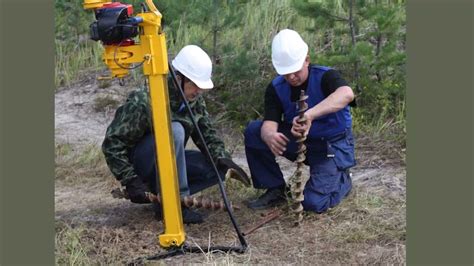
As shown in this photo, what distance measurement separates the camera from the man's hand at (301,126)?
4.61 metres

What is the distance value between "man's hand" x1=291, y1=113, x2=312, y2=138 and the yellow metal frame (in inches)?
32.8

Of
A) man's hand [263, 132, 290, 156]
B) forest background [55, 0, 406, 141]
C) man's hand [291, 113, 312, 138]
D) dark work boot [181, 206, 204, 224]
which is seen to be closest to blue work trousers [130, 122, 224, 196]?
dark work boot [181, 206, 204, 224]

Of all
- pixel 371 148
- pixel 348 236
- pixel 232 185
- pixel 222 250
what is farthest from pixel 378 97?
pixel 222 250

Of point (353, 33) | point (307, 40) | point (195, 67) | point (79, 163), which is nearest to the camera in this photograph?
point (195, 67)

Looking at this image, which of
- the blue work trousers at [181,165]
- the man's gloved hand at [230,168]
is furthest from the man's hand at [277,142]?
the blue work trousers at [181,165]

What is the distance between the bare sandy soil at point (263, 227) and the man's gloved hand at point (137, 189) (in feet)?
0.64

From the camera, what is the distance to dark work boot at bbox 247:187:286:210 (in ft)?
16.8

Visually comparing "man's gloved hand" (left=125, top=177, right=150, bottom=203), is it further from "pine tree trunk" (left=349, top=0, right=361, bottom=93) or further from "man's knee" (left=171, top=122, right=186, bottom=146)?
"pine tree trunk" (left=349, top=0, right=361, bottom=93)

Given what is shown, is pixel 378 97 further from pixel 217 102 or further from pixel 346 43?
pixel 217 102

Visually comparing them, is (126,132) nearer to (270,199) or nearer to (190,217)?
(190,217)

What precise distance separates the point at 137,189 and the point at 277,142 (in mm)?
833

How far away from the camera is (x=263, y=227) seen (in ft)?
15.8

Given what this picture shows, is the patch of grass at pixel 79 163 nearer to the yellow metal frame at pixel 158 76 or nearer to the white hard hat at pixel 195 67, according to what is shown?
the white hard hat at pixel 195 67

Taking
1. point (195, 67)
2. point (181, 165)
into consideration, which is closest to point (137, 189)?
point (181, 165)
